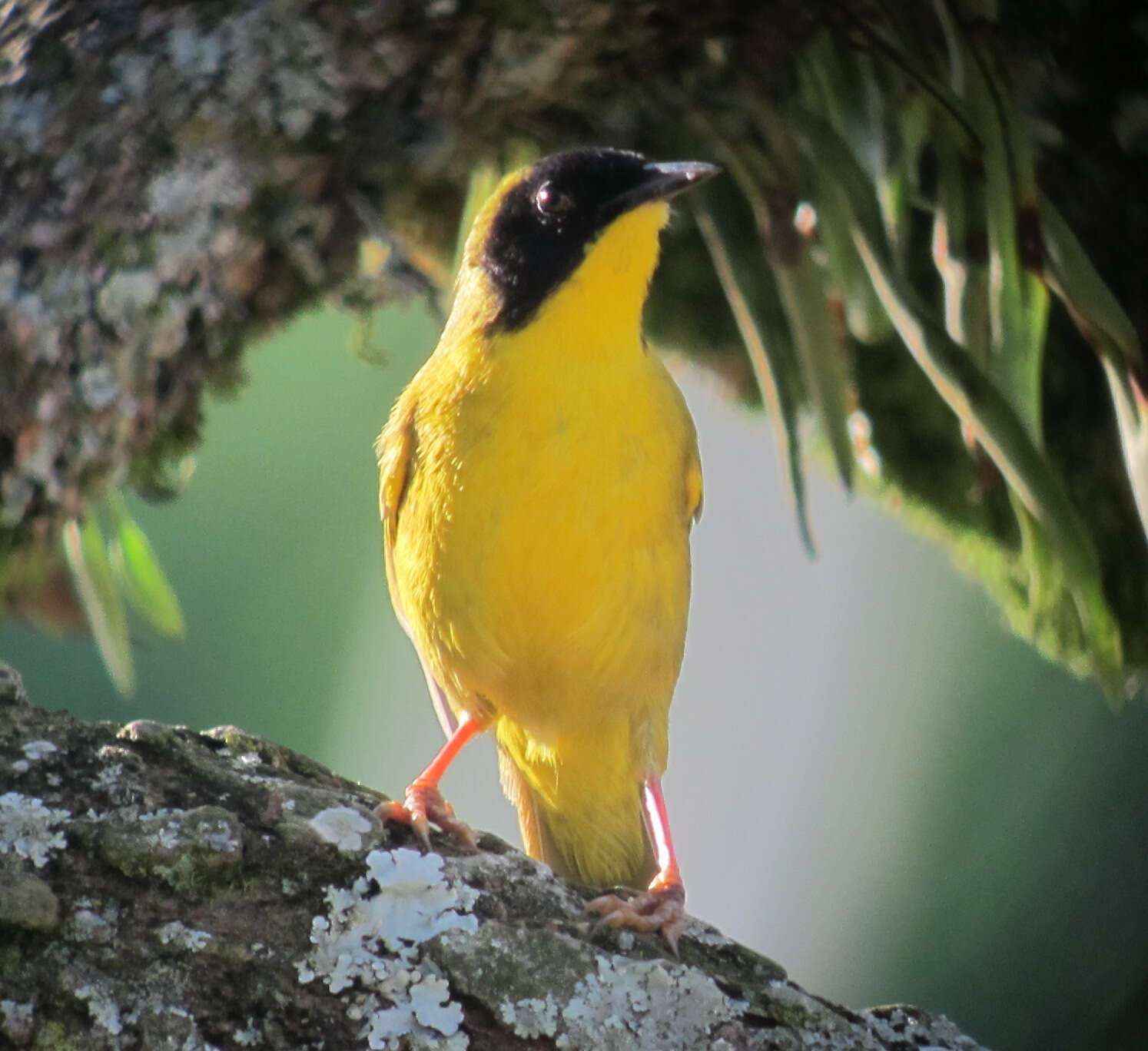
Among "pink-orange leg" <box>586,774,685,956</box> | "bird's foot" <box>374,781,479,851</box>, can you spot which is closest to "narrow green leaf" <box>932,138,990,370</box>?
"pink-orange leg" <box>586,774,685,956</box>

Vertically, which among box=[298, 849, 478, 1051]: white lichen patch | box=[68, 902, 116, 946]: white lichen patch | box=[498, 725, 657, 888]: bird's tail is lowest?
box=[498, 725, 657, 888]: bird's tail

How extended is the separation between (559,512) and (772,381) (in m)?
0.74

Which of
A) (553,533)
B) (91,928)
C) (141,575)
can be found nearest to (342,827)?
(91,928)

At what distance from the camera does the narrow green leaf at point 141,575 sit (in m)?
3.58

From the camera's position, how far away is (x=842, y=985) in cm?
258

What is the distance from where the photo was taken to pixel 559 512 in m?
2.20

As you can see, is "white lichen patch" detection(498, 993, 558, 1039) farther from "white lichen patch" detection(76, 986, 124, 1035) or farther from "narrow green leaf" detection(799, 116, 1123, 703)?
"narrow green leaf" detection(799, 116, 1123, 703)

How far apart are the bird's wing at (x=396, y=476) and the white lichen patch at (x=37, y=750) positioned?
109cm

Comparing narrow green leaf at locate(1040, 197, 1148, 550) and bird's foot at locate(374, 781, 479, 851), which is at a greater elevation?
narrow green leaf at locate(1040, 197, 1148, 550)

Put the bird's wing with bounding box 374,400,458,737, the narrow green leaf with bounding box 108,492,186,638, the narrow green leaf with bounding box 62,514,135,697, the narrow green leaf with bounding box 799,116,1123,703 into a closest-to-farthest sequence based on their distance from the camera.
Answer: the narrow green leaf with bounding box 799,116,1123,703
the bird's wing with bounding box 374,400,458,737
the narrow green leaf with bounding box 62,514,135,697
the narrow green leaf with bounding box 108,492,186,638

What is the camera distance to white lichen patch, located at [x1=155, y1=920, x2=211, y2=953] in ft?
4.15

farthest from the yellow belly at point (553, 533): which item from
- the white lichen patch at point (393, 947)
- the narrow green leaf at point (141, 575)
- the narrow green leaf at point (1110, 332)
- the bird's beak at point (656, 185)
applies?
the narrow green leaf at point (141, 575)

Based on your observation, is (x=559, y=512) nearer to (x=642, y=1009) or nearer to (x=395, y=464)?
(x=395, y=464)

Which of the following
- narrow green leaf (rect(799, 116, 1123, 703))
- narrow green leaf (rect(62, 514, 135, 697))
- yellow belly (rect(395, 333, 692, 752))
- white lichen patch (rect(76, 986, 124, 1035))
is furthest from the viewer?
narrow green leaf (rect(62, 514, 135, 697))
